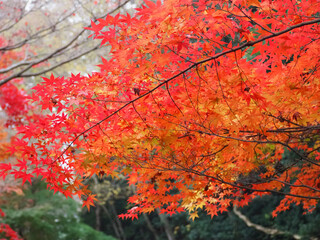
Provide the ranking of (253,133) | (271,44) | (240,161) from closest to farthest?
(271,44)
(253,133)
(240,161)

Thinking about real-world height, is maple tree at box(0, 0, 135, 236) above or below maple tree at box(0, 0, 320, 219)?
above

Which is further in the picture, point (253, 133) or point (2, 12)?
point (2, 12)

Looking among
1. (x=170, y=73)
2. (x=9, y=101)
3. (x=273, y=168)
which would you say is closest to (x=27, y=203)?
(x=9, y=101)

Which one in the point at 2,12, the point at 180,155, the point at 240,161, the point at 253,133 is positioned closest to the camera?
the point at 253,133

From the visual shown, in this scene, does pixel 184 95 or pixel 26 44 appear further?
pixel 26 44

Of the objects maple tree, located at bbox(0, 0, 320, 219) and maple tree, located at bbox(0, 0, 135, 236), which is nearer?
maple tree, located at bbox(0, 0, 320, 219)

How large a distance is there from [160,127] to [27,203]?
9.72m

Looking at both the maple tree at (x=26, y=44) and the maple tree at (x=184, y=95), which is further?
the maple tree at (x=26, y=44)

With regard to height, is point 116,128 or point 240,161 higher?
point 116,128

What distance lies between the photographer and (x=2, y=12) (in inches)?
268

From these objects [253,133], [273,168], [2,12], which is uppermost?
[2,12]

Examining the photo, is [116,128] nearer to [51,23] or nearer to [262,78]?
[262,78]

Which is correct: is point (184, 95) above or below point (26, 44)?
below

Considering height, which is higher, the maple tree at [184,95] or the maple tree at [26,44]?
the maple tree at [26,44]
